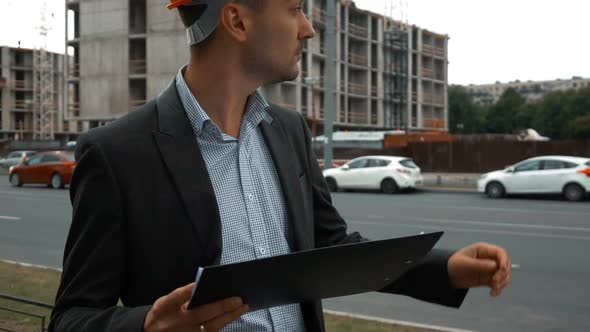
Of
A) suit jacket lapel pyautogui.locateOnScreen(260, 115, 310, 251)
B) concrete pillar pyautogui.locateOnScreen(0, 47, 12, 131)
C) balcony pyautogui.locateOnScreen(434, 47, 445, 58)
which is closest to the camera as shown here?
suit jacket lapel pyautogui.locateOnScreen(260, 115, 310, 251)

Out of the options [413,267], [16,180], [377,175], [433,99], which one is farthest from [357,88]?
[413,267]

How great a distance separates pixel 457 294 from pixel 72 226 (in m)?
1.03

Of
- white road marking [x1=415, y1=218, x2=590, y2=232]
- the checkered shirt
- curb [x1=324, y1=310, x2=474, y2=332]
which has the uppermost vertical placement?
the checkered shirt

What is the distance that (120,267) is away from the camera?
1464 millimetres

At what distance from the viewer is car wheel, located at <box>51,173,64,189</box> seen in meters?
24.6

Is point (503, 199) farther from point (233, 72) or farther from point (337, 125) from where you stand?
point (337, 125)

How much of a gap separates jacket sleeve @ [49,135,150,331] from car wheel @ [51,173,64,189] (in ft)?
80.3

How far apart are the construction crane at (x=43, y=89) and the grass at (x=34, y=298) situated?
59974mm

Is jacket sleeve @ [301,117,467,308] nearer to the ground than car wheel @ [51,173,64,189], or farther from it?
farther from it

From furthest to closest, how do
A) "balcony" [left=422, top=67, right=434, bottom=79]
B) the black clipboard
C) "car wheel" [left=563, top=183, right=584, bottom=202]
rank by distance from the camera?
"balcony" [left=422, top=67, right=434, bottom=79], "car wheel" [left=563, top=183, right=584, bottom=202], the black clipboard

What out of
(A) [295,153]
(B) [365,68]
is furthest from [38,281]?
(B) [365,68]

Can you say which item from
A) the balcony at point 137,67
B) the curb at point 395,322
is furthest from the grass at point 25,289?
the balcony at point 137,67

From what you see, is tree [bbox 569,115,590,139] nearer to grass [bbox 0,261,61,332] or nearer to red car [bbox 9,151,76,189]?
red car [bbox 9,151,76,189]

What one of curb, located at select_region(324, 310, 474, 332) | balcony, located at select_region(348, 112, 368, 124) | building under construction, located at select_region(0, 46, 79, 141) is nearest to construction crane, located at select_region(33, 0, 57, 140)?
building under construction, located at select_region(0, 46, 79, 141)
